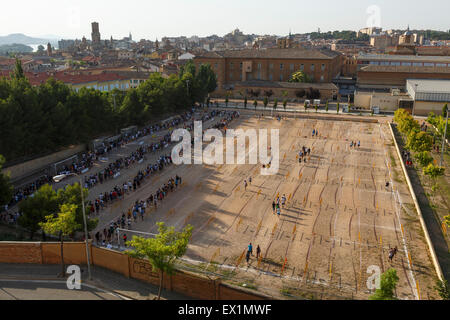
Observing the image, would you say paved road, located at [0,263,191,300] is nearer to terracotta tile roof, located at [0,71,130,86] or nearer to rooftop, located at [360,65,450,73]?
terracotta tile roof, located at [0,71,130,86]

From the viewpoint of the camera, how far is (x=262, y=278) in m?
19.0

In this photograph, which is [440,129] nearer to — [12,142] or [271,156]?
[271,156]

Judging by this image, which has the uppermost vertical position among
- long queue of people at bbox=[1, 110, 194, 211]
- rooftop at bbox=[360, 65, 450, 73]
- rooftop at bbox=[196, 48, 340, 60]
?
rooftop at bbox=[196, 48, 340, 60]

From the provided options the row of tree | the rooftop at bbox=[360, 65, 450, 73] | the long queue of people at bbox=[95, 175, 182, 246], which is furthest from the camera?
the rooftop at bbox=[360, 65, 450, 73]

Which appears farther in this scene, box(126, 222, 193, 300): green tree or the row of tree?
the row of tree

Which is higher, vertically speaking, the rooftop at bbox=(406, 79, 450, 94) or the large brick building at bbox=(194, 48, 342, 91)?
the large brick building at bbox=(194, 48, 342, 91)

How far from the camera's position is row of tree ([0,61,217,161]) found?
31.9 m

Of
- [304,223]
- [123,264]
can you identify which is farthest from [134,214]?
[304,223]

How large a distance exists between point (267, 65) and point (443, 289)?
72.5 metres

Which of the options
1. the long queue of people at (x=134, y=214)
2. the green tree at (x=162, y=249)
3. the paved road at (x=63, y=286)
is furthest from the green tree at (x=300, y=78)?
the green tree at (x=162, y=249)

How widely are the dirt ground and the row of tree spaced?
35.5 feet

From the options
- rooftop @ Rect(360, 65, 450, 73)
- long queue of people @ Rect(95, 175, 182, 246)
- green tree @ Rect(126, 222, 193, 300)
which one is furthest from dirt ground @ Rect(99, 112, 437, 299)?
rooftop @ Rect(360, 65, 450, 73)

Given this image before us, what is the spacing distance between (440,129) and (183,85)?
37.1 metres
